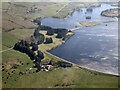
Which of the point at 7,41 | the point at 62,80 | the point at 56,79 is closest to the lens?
the point at 62,80

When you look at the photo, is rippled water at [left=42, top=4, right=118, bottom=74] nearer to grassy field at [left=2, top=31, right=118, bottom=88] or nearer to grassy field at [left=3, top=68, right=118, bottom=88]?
grassy field at [left=2, top=31, right=118, bottom=88]

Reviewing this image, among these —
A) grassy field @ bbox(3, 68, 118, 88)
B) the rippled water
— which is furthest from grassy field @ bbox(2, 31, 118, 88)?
the rippled water

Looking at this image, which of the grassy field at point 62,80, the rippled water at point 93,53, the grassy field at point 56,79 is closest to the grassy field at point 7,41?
the grassy field at point 56,79

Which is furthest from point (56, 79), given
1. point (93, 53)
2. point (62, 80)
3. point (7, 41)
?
point (7, 41)

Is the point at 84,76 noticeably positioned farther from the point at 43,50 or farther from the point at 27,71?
the point at 43,50

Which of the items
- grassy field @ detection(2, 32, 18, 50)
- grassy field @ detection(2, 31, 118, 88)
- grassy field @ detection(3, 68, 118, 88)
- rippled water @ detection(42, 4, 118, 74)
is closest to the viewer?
grassy field @ detection(3, 68, 118, 88)

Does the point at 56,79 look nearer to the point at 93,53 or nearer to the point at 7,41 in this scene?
the point at 93,53

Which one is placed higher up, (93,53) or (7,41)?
(7,41)

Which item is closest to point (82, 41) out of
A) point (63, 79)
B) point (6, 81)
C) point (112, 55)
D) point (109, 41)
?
point (109, 41)

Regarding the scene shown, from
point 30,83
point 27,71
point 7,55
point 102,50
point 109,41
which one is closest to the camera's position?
Result: point 30,83

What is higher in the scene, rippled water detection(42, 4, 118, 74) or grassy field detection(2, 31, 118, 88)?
rippled water detection(42, 4, 118, 74)

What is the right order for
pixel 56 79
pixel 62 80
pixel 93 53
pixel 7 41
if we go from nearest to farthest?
pixel 62 80
pixel 56 79
pixel 93 53
pixel 7 41
